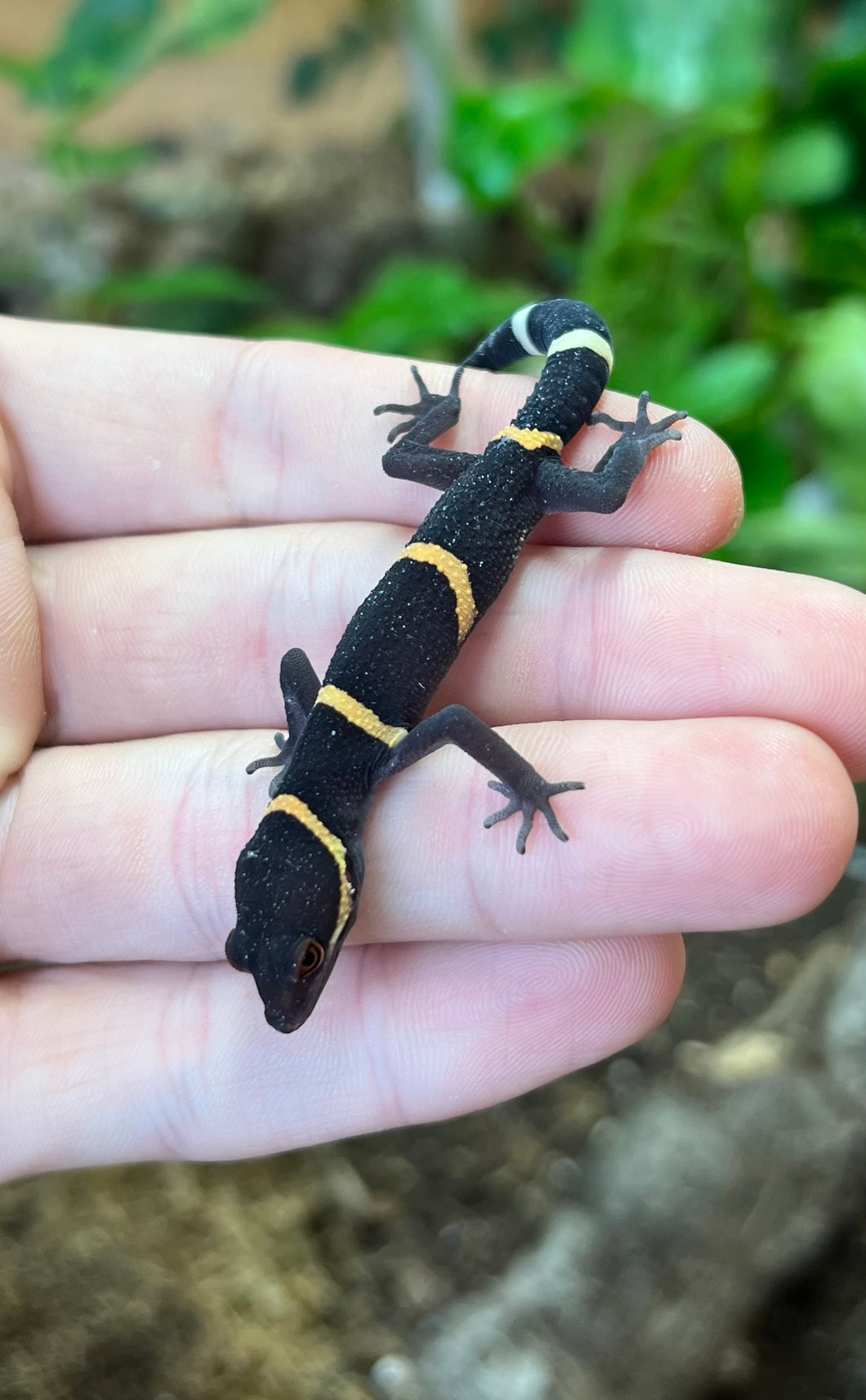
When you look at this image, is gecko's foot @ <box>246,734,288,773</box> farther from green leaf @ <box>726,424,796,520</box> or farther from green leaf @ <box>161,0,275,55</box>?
green leaf @ <box>161,0,275,55</box>

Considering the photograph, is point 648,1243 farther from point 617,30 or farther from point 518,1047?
point 617,30

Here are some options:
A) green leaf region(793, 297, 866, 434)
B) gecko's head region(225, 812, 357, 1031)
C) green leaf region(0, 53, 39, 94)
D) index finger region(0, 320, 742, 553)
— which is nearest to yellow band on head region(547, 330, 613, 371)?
index finger region(0, 320, 742, 553)

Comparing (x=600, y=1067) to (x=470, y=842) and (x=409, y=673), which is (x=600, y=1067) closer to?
(x=470, y=842)

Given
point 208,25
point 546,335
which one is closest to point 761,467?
point 546,335

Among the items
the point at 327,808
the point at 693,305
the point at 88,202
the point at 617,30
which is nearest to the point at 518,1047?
the point at 327,808

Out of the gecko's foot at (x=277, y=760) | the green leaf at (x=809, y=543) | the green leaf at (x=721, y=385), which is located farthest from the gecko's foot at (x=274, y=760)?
the green leaf at (x=721, y=385)
